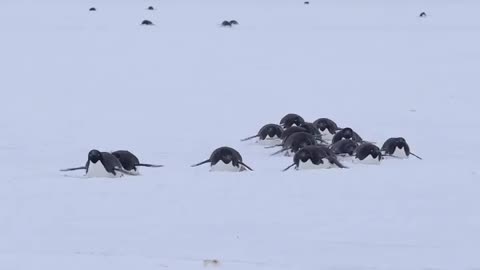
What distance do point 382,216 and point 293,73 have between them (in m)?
8.99

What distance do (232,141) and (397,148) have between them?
6.12 feet

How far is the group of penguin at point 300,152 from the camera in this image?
6.84m

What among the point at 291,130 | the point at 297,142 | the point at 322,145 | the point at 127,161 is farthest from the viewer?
the point at 291,130

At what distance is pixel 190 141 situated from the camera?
9008mm

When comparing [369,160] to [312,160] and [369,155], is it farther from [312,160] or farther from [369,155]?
[312,160]

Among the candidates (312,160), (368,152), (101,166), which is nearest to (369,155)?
(368,152)

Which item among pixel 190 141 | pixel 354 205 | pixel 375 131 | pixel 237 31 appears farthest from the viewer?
pixel 237 31

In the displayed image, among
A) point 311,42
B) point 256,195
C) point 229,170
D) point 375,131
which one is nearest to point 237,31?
point 311,42

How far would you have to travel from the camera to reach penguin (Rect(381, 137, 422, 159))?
7922 mm

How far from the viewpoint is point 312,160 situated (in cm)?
712

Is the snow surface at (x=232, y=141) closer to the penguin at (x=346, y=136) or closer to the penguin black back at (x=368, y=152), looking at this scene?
the penguin black back at (x=368, y=152)

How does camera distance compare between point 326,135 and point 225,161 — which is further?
point 326,135

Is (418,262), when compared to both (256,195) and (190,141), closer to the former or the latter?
(256,195)

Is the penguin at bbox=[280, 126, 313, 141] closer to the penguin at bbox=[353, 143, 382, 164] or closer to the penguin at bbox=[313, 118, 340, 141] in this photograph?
the penguin at bbox=[313, 118, 340, 141]
